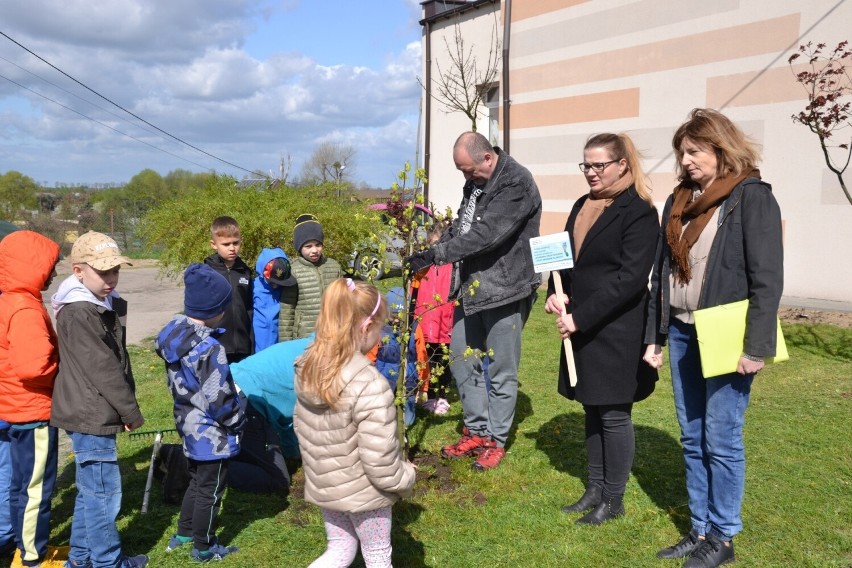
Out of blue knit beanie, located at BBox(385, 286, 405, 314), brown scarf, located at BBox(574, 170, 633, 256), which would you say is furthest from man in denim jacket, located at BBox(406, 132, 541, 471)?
brown scarf, located at BBox(574, 170, 633, 256)

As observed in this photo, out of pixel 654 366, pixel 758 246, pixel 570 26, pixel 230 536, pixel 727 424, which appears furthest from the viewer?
pixel 570 26

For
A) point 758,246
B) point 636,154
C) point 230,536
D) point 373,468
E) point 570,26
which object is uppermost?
point 570,26

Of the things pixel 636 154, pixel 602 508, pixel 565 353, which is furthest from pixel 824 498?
pixel 636 154

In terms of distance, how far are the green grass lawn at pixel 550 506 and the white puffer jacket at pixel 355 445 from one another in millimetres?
963

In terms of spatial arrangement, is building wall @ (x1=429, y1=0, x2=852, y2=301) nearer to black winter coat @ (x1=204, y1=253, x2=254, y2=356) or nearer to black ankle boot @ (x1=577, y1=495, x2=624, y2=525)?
black ankle boot @ (x1=577, y1=495, x2=624, y2=525)

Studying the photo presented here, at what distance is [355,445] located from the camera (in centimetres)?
246

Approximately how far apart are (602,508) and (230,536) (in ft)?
6.61

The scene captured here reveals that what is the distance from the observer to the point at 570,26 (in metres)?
13.3

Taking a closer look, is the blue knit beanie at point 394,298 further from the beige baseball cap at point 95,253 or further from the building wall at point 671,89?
the building wall at point 671,89

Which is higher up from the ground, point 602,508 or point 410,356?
point 410,356

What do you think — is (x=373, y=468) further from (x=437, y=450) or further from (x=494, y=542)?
(x=437, y=450)

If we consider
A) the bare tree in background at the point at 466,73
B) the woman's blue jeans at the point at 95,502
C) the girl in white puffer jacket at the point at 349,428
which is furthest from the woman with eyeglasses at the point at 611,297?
the bare tree in background at the point at 466,73

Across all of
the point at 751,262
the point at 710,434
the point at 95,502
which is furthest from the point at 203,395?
the point at 751,262

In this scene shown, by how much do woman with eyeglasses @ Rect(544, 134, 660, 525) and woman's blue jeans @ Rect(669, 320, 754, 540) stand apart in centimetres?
26
